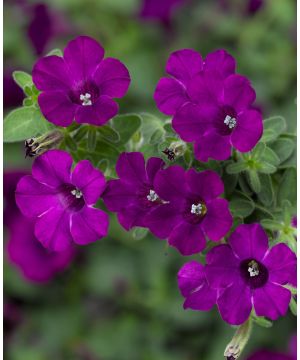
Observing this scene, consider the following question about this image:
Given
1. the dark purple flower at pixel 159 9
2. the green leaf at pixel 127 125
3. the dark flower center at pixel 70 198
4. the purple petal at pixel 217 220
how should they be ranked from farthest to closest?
the dark purple flower at pixel 159 9
the green leaf at pixel 127 125
the dark flower center at pixel 70 198
the purple petal at pixel 217 220

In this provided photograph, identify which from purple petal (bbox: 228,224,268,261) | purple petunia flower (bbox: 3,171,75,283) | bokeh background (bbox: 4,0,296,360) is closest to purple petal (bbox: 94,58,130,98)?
purple petal (bbox: 228,224,268,261)

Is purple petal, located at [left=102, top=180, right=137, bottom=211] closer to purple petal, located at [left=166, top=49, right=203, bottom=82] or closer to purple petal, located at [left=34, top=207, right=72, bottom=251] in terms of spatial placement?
purple petal, located at [left=34, top=207, right=72, bottom=251]

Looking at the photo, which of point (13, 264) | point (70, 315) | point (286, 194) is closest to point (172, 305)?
point (70, 315)

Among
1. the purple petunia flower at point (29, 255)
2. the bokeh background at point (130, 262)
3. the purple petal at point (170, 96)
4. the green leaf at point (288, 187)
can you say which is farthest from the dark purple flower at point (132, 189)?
the purple petunia flower at point (29, 255)

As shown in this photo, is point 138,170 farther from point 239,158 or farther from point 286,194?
point 286,194

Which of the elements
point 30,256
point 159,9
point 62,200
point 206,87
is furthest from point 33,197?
point 159,9

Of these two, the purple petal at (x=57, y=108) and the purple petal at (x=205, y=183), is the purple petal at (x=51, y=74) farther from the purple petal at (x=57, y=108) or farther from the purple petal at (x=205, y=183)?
the purple petal at (x=205, y=183)
